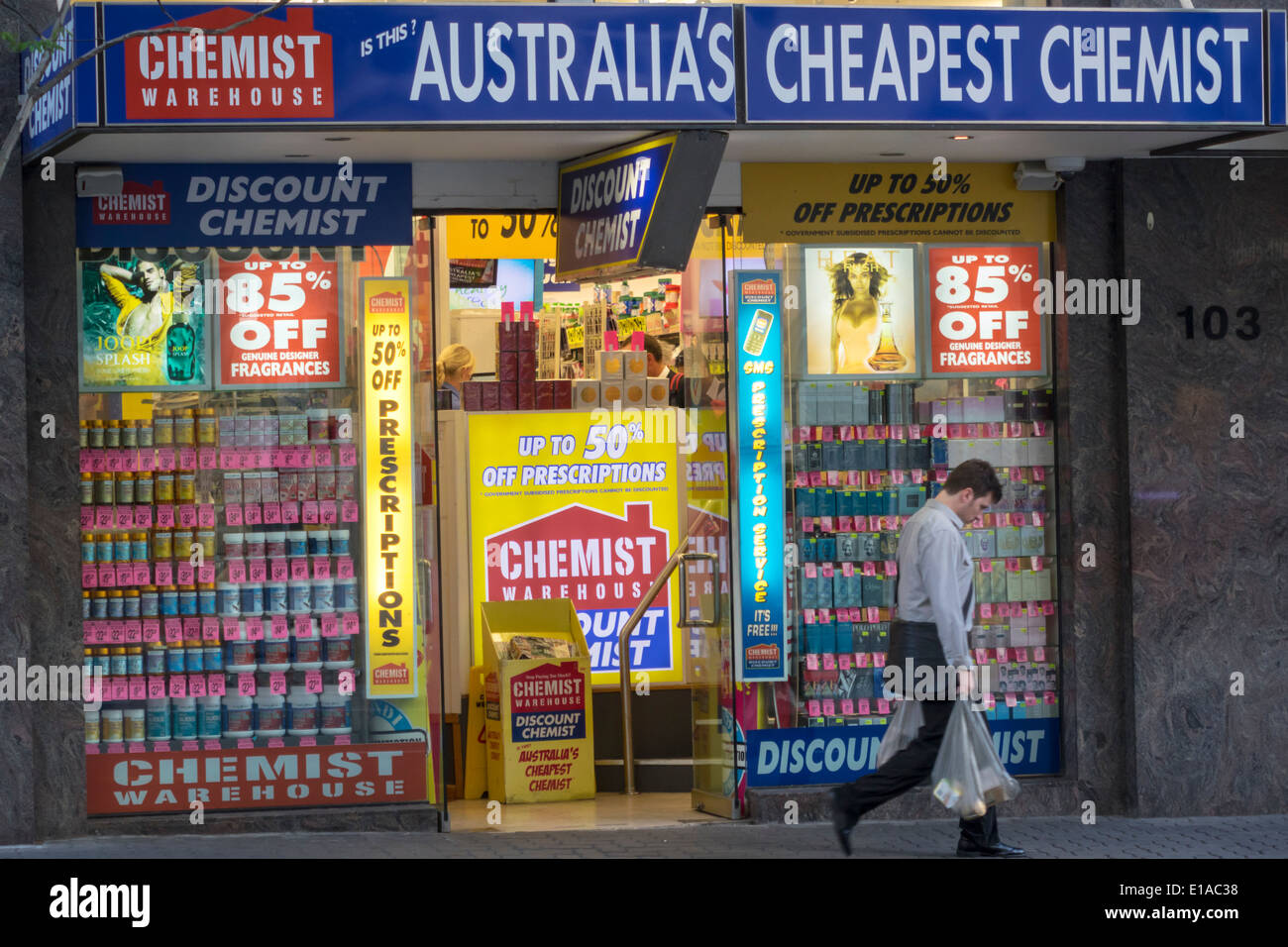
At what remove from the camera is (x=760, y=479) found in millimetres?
9148

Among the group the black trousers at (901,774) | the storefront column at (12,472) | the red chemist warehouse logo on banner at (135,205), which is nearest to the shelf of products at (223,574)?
the storefront column at (12,472)

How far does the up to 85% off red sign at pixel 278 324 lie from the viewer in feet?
29.5

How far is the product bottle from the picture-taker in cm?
892

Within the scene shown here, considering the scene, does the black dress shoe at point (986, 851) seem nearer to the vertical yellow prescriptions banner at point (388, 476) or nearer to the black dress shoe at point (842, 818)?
the black dress shoe at point (842, 818)

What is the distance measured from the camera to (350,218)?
29.2ft

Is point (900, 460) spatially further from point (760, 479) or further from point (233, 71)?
point (233, 71)

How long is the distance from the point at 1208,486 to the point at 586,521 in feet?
14.2

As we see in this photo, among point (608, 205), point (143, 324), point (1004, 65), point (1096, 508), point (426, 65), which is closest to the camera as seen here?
point (426, 65)

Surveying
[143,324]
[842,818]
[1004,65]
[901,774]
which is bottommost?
[842,818]

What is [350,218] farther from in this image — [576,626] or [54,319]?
[576,626]

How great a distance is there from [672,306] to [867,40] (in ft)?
14.6

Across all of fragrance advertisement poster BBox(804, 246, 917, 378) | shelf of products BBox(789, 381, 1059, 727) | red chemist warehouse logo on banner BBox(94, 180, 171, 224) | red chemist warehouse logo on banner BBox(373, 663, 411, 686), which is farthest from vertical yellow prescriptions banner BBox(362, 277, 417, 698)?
fragrance advertisement poster BBox(804, 246, 917, 378)

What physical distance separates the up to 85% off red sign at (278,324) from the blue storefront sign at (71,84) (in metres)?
1.35

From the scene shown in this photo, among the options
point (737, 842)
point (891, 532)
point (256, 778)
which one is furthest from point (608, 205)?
point (256, 778)
